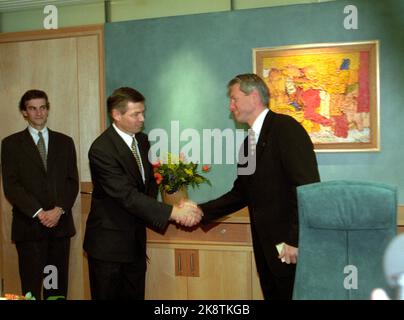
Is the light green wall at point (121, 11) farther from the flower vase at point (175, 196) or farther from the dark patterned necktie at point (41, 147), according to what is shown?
the flower vase at point (175, 196)

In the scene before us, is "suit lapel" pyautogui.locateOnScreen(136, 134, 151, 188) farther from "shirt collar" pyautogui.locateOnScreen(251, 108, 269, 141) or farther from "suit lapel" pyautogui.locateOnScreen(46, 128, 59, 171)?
"suit lapel" pyautogui.locateOnScreen(46, 128, 59, 171)

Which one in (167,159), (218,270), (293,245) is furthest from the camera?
(167,159)

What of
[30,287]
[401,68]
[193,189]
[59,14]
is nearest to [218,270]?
[193,189]

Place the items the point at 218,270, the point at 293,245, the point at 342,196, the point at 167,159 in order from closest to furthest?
the point at 342,196, the point at 293,245, the point at 218,270, the point at 167,159

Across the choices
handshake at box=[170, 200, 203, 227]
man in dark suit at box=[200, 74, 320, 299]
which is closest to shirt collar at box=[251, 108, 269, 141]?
man in dark suit at box=[200, 74, 320, 299]

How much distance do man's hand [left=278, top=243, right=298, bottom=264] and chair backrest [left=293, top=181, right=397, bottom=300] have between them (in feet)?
1.01

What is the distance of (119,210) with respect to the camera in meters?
2.77

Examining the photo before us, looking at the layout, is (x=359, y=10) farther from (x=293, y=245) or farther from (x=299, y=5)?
(x=293, y=245)

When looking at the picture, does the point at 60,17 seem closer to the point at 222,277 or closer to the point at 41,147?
the point at 41,147

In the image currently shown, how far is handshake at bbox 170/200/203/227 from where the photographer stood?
313 cm

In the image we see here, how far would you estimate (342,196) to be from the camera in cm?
200

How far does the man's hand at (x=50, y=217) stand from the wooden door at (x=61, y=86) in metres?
0.68

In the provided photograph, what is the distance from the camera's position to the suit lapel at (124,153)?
275cm

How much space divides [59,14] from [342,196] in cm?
311
